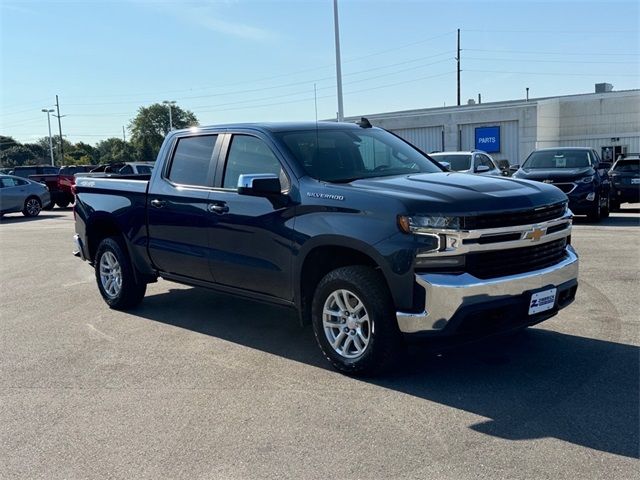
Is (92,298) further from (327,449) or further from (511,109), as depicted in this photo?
(511,109)

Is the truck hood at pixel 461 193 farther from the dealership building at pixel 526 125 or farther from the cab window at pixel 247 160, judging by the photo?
the dealership building at pixel 526 125

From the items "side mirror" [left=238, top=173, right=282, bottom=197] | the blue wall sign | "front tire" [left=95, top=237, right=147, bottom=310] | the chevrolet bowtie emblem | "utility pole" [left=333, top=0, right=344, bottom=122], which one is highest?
"utility pole" [left=333, top=0, right=344, bottom=122]

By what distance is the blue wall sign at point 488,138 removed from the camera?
36062mm

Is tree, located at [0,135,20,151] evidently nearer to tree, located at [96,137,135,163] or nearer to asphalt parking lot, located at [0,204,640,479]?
tree, located at [96,137,135,163]

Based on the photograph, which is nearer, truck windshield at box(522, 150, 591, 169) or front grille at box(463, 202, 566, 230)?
front grille at box(463, 202, 566, 230)

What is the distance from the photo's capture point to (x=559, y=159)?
640 inches

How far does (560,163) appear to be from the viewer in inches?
637

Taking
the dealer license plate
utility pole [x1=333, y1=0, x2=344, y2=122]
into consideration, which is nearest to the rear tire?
utility pole [x1=333, y1=0, x2=344, y2=122]

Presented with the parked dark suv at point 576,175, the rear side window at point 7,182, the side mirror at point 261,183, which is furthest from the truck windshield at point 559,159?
the rear side window at point 7,182

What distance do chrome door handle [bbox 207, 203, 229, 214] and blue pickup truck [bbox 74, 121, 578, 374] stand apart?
0.01 meters

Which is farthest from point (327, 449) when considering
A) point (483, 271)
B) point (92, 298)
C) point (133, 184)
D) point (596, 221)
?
point (596, 221)

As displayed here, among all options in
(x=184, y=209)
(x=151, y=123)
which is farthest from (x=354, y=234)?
(x=151, y=123)

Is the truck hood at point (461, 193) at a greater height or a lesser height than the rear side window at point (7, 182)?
greater

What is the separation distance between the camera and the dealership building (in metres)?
35.7
